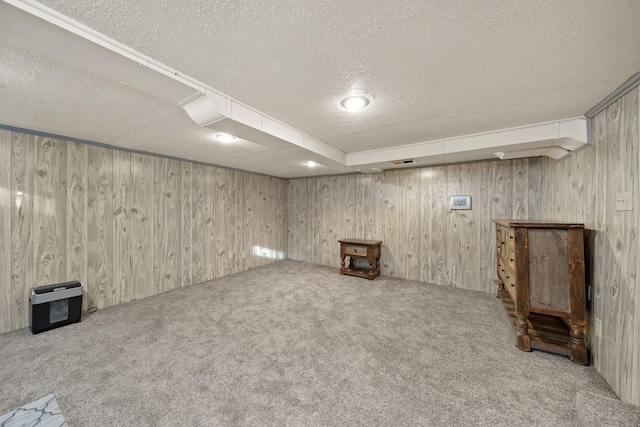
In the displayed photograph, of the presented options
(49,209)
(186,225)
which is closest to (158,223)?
(186,225)

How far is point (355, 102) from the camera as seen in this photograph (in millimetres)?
1798

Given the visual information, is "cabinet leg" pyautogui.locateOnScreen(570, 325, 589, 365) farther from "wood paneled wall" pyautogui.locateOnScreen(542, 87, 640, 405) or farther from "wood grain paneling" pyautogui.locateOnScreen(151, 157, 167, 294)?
"wood grain paneling" pyautogui.locateOnScreen(151, 157, 167, 294)

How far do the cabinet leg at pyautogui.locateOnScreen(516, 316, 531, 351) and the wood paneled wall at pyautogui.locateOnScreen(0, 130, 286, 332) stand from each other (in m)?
4.18

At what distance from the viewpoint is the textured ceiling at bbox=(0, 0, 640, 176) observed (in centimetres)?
98

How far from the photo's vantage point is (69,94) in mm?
1650

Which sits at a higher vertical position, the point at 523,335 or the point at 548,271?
the point at 548,271

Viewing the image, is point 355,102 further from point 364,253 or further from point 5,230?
point 5,230

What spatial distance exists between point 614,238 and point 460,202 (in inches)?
77.3

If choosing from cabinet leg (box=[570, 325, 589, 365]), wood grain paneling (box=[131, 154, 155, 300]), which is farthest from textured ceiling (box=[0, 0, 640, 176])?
cabinet leg (box=[570, 325, 589, 365])

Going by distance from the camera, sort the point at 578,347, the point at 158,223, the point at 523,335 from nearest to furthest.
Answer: the point at 578,347 < the point at 523,335 < the point at 158,223

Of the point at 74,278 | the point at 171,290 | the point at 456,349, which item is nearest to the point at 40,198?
the point at 74,278

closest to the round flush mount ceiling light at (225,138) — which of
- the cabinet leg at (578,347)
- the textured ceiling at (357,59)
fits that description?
Result: the textured ceiling at (357,59)

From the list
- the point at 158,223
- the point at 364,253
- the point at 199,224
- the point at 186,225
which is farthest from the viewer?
the point at 364,253

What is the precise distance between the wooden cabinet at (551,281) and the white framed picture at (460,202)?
1583mm
